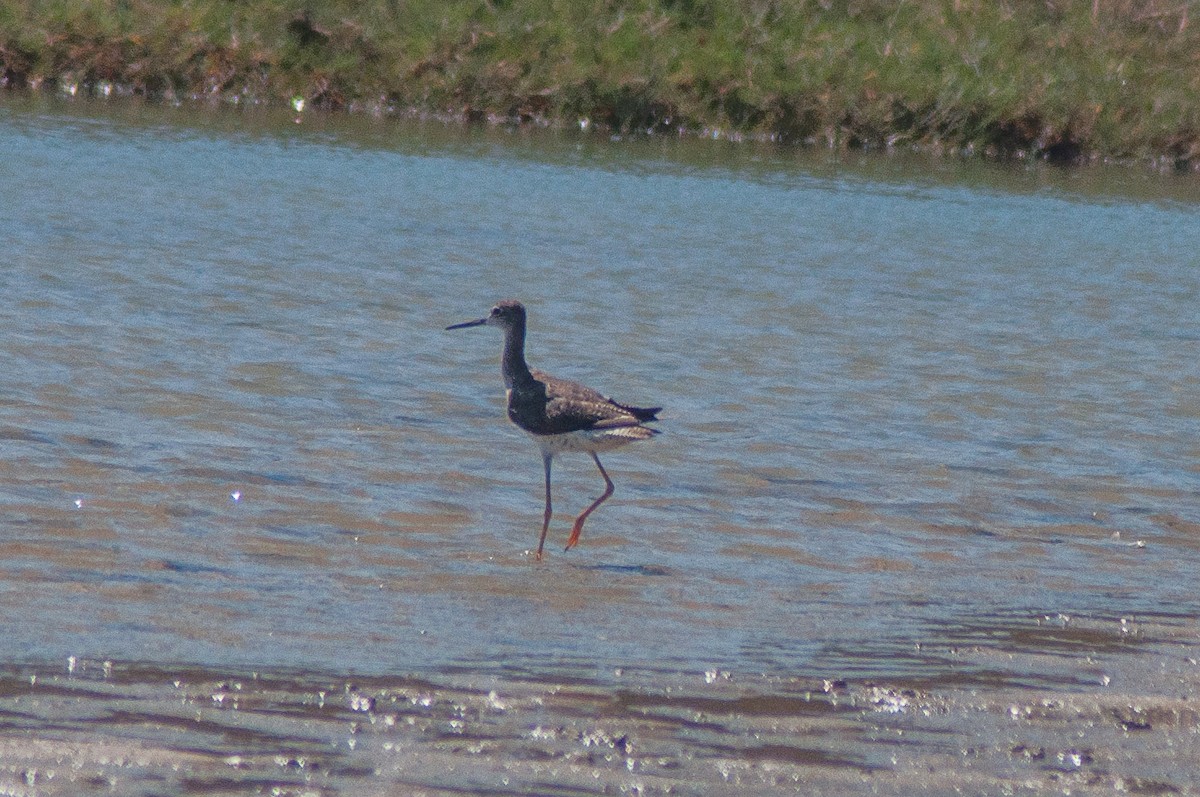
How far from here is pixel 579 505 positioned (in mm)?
8484

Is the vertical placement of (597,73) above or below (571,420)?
above

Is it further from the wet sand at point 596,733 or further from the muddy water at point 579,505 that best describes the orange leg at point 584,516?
the wet sand at point 596,733

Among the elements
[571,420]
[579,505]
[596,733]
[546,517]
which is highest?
[571,420]

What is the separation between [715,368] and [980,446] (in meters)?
2.06

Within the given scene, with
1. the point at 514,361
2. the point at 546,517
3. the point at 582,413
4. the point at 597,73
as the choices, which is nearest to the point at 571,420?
the point at 582,413

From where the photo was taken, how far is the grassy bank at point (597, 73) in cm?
2470

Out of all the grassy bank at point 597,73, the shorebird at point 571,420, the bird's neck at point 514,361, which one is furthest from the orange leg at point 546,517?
the grassy bank at point 597,73

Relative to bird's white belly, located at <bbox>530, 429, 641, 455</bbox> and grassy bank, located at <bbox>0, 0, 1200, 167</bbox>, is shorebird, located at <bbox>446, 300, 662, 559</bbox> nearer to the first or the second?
bird's white belly, located at <bbox>530, 429, 641, 455</bbox>

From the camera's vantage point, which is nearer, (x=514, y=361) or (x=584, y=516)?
(x=584, y=516)

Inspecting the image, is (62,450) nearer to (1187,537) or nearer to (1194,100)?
(1187,537)

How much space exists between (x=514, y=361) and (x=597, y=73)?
56.0ft

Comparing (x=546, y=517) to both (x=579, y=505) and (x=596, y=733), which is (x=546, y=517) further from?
(x=596, y=733)

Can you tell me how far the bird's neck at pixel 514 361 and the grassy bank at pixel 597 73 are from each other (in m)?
16.5

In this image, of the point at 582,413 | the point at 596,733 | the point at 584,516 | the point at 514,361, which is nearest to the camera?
the point at 596,733
